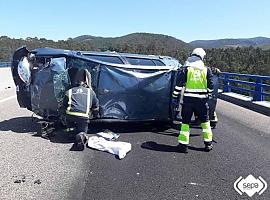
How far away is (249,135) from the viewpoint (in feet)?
29.7

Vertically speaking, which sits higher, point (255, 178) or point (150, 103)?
point (150, 103)

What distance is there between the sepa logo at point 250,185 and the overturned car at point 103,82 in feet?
11.8

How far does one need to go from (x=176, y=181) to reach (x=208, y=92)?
2.46 m

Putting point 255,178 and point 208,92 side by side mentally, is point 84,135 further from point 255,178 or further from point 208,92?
point 255,178

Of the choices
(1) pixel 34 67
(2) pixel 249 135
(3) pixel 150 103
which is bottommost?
(2) pixel 249 135

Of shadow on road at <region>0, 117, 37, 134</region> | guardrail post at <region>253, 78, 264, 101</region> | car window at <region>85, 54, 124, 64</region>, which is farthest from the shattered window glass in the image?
guardrail post at <region>253, 78, 264, 101</region>

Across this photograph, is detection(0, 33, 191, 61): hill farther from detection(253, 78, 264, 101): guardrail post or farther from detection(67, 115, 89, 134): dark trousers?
detection(67, 115, 89, 134): dark trousers

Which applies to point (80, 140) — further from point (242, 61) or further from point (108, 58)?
point (242, 61)

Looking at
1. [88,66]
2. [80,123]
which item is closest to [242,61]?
[88,66]

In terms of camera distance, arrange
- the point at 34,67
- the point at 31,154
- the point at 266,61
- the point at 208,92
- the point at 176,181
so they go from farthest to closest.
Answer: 1. the point at 266,61
2. the point at 34,67
3. the point at 208,92
4. the point at 31,154
5. the point at 176,181

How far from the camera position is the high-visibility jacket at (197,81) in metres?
7.46

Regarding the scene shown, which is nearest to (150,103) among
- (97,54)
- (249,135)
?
(97,54)

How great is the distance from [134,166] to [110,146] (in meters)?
1.13

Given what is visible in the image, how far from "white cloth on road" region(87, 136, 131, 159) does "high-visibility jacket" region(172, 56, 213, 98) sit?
1.47 m
